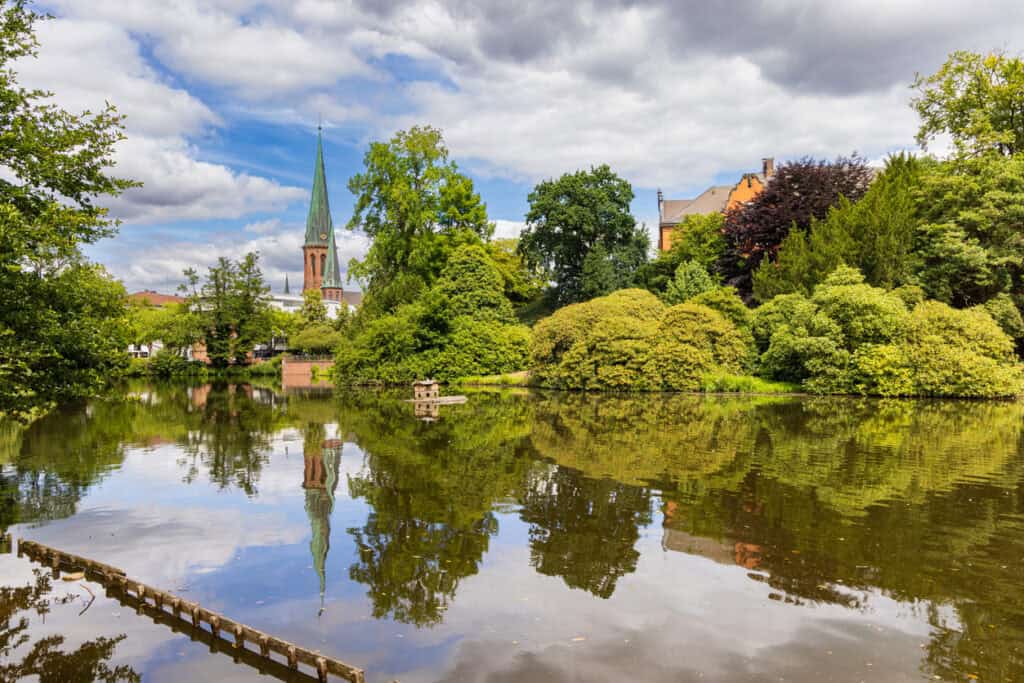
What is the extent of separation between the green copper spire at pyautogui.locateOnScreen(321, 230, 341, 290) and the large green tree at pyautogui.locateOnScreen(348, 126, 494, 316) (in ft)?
264

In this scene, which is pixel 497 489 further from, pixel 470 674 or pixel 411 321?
pixel 411 321

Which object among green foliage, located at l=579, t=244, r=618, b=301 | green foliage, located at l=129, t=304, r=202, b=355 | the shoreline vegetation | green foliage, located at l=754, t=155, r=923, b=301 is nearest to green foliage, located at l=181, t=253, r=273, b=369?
green foliage, located at l=129, t=304, r=202, b=355

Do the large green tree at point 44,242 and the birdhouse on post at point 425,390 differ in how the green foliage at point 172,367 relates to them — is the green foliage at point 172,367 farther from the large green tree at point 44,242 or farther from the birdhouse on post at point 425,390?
the large green tree at point 44,242

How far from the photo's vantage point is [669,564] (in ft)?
31.0

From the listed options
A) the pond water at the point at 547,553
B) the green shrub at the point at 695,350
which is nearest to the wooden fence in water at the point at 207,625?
the pond water at the point at 547,553

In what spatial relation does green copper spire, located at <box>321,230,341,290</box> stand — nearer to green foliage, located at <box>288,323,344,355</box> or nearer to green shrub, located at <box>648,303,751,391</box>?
green foliage, located at <box>288,323,344,355</box>

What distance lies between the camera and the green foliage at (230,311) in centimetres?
6275

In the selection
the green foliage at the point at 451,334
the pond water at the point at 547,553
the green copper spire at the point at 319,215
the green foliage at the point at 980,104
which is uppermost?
the green copper spire at the point at 319,215

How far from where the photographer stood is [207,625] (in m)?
7.67

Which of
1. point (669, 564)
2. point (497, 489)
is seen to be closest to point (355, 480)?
point (497, 489)

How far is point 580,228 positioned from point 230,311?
109ft

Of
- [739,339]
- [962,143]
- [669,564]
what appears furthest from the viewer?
[739,339]

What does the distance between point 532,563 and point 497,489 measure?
14.7 ft

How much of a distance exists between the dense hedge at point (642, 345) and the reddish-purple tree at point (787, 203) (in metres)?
7.51
